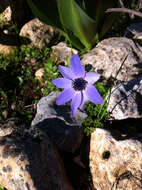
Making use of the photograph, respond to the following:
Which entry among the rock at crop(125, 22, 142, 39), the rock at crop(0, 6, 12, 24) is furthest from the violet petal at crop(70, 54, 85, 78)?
the rock at crop(0, 6, 12, 24)

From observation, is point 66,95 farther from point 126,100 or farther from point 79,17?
point 79,17

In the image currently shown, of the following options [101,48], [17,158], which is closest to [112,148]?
[17,158]

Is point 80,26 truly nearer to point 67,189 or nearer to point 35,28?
point 35,28

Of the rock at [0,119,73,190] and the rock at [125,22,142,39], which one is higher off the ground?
the rock at [125,22,142,39]

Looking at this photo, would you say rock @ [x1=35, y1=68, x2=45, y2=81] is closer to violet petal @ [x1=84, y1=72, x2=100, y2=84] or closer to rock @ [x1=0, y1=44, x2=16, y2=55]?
rock @ [x1=0, y1=44, x2=16, y2=55]

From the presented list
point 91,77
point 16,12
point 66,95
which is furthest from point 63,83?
point 16,12

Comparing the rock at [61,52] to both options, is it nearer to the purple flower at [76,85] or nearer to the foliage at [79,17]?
the foliage at [79,17]
